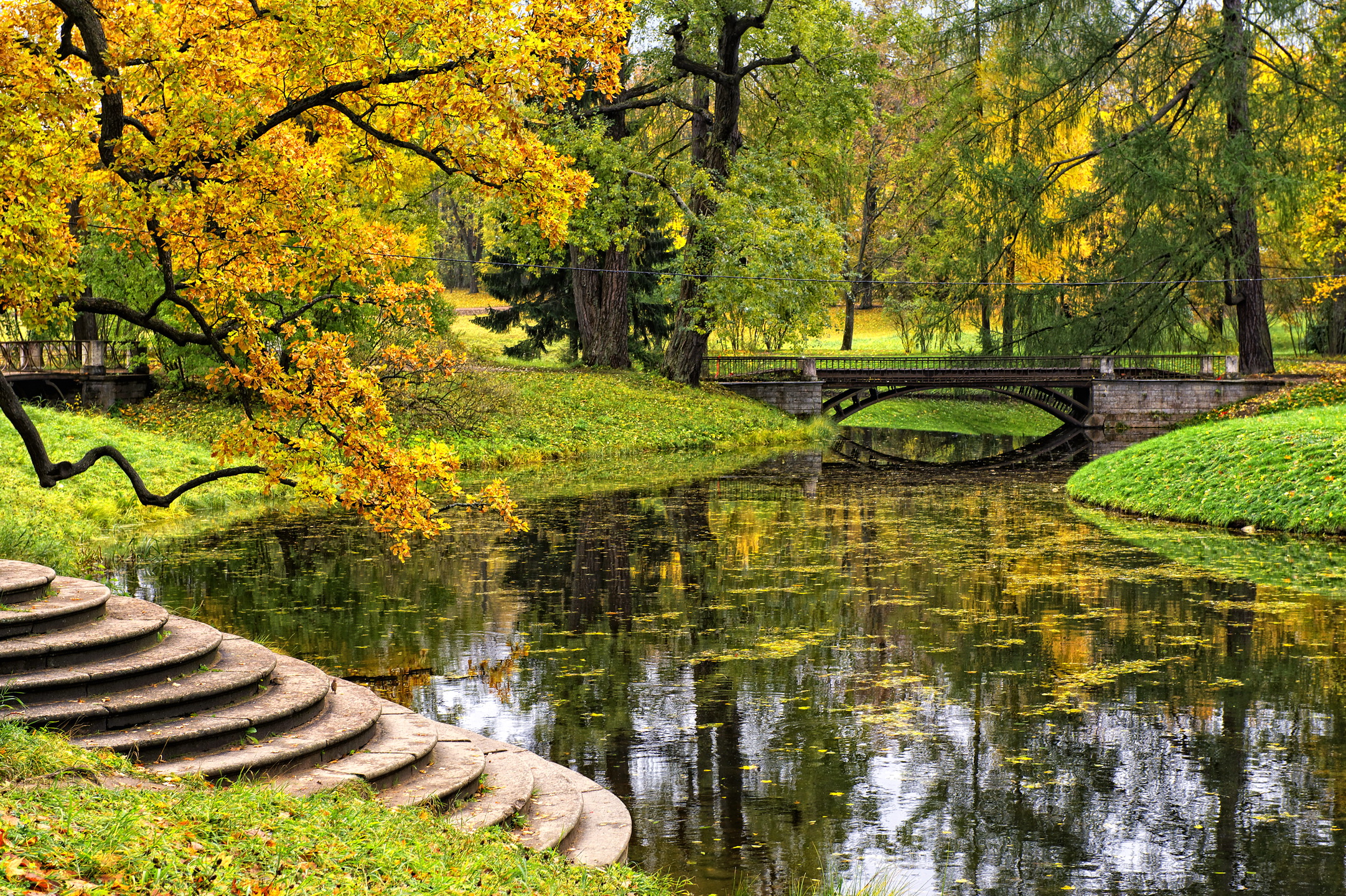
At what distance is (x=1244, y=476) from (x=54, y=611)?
17.3 m

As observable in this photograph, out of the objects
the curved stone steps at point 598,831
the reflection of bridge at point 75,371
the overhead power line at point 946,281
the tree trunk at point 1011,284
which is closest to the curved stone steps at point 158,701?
the curved stone steps at point 598,831

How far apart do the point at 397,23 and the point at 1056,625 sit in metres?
8.03

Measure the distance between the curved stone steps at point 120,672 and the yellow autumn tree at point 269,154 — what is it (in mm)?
1769

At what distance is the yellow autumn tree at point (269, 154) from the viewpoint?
355 inches

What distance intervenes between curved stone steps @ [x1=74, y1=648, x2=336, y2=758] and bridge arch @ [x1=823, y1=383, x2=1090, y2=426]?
33.8 meters

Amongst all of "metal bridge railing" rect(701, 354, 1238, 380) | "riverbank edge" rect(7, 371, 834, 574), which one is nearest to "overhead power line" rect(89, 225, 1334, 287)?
"metal bridge railing" rect(701, 354, 1238, 380)

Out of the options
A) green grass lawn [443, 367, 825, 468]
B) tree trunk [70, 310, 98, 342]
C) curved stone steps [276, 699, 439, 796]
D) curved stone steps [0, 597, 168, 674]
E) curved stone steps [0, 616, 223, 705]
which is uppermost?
tree trunk [70, 310, 98, 342]

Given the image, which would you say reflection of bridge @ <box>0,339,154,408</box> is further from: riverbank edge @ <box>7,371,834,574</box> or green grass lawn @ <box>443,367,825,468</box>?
green grass lawn @ <box>443,367,825,468</box>

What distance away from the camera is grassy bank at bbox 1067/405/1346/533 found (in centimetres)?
1792

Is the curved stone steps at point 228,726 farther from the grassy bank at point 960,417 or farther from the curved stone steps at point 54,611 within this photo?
the grassy bank at point 960,417

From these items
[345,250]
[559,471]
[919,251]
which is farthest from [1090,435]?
[345,250]

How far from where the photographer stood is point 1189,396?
4081cm

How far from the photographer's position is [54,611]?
7289 millimetres

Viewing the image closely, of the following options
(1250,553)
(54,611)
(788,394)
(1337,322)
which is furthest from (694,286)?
A: (54,611)
